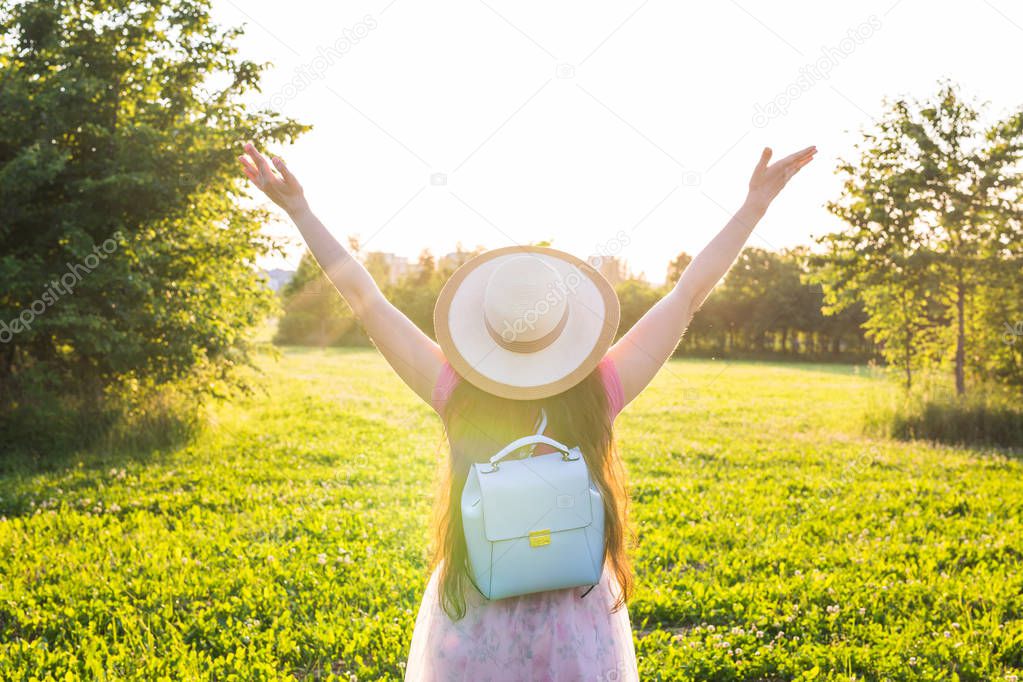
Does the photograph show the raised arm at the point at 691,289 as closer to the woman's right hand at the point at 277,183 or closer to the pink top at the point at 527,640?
the pink top at the point at 527,640

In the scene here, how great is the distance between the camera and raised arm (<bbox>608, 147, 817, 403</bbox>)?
2.40m

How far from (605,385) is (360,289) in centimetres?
86

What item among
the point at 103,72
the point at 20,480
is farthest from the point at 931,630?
the point at 103,72

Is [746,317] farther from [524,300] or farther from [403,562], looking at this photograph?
[524,300]

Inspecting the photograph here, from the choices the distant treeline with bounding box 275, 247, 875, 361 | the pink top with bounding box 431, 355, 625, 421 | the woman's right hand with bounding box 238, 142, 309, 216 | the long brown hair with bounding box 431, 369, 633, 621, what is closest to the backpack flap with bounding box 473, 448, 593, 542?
the long brown hair with bounding box 431, 369, 633, 621

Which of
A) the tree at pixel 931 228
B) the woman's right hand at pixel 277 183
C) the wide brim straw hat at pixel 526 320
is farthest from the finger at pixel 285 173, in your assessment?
the tree at pixel 931 228

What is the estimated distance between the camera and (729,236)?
99.3 inches

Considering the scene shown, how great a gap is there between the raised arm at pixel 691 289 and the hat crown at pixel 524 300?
1.39 feet

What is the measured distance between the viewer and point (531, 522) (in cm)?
196

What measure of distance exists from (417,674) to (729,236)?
183 cm

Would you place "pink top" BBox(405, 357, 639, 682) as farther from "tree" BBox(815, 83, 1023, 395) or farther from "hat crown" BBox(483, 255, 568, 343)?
"tree" BBox(815, 83, 1023, 395)

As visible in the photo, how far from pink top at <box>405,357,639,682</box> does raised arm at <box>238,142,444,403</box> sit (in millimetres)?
104

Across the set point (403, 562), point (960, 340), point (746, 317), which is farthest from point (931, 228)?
point (746, 317)

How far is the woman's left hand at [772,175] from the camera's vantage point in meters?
2.50
